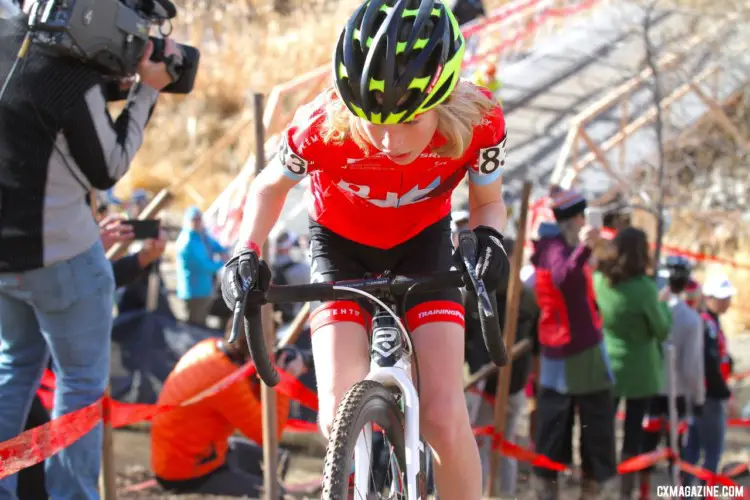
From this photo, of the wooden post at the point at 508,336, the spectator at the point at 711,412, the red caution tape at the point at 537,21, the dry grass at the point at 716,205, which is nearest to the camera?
the wooden post at the point at 508,336

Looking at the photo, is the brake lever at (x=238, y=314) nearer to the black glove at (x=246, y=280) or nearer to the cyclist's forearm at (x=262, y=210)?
the black glove at (x=246, y=280)

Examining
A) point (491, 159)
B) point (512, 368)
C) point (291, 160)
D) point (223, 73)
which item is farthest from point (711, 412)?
point (223, 73)

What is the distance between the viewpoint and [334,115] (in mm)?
3371

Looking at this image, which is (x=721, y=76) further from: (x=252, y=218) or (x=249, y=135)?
(x=252, y=218)

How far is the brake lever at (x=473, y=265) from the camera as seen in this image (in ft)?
9.72

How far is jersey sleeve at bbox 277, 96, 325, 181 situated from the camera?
11.2 ft

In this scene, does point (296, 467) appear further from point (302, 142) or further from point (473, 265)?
point (473, 265)

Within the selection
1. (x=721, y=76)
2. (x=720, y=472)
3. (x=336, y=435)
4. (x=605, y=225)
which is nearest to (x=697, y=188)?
(x=721, y=76)

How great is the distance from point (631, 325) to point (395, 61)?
13.2 feet

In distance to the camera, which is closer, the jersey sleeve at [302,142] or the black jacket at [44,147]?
the jersey sleeve at [302,142]

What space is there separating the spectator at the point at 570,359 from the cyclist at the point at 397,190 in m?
2.65

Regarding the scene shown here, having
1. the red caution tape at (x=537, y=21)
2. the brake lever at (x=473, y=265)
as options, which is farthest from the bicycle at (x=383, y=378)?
the red caution tape at (x=537, y=21)

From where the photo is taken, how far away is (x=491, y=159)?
3.47m

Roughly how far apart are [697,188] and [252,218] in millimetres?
11257
